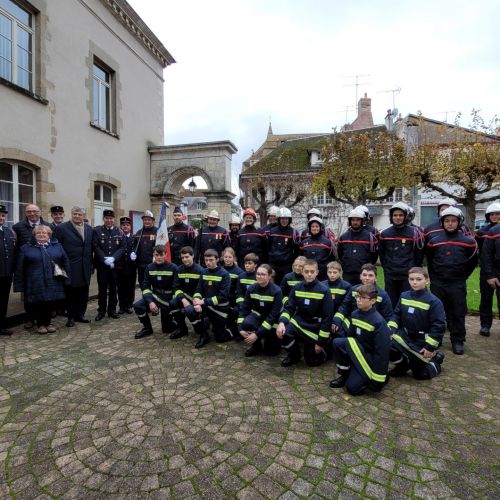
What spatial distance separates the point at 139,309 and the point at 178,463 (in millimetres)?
3417

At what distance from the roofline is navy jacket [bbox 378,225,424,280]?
32.3 ft

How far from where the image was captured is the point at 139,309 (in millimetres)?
5652

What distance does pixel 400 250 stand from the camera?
17.9ft

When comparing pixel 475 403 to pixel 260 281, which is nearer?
pixel 475 403

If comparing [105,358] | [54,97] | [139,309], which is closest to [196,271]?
[139,309]

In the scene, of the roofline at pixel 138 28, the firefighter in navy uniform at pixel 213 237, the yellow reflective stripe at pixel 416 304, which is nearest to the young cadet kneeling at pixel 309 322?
the yellow reflective stripe at pixel 416 304

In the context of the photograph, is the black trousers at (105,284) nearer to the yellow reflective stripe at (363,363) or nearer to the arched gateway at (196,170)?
the arched gateway at (196,170)

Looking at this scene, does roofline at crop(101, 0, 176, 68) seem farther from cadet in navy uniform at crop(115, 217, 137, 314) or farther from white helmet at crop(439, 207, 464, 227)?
white helmet at crop(439, 207, 464, 227)

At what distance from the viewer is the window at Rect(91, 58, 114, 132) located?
31.8 feet

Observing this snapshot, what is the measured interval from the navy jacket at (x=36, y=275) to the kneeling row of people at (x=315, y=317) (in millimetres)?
1600

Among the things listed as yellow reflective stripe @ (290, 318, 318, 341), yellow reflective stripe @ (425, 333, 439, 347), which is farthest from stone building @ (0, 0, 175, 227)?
yellow reflective stripe @ (425, 333, 439, 347)

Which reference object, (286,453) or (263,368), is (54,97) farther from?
(286,453)

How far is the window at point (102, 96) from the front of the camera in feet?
31.8

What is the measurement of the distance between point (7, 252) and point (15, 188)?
204 centimetres
